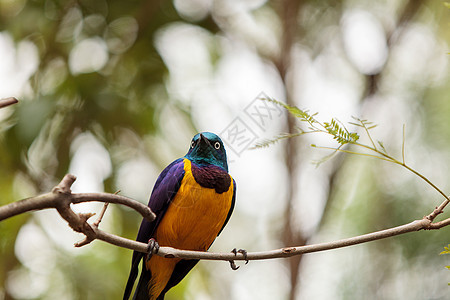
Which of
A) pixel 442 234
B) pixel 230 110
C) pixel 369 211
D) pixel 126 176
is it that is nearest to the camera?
pixel 230 110

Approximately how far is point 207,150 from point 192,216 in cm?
32

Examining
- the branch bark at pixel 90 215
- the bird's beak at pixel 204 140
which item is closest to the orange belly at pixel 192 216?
the bird's beak at pixel 204 140

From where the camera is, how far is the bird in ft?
7.18

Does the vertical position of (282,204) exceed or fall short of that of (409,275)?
it exceeds it

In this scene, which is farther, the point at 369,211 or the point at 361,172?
the point at 361,172

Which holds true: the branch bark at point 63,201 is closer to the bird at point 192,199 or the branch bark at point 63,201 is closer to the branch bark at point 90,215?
the branch bark at point 90,215

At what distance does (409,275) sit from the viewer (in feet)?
10.8

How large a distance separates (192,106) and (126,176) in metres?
0.77

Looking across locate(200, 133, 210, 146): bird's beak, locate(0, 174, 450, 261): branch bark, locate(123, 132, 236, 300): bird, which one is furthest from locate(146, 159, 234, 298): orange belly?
locate(0, 174, 450, 261): branch bark

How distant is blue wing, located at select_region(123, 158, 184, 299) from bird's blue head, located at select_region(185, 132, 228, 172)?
79 mm

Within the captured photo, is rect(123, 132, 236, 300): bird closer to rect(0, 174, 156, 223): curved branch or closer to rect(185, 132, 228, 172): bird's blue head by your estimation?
rect(185, 132, 228, 172): bird's blue head

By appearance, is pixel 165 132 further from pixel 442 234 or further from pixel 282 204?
pixel 442 234

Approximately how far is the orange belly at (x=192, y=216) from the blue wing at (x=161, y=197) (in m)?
0.02

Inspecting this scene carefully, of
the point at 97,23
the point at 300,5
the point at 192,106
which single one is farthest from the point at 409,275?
the point at 97,23
